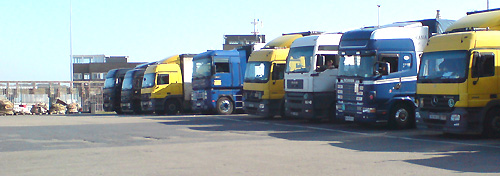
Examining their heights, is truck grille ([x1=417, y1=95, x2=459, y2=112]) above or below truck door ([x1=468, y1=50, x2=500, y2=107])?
below

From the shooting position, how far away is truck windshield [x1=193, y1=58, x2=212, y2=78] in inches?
1132

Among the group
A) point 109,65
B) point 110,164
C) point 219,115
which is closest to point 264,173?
point 110,164

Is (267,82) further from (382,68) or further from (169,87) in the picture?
(169,87)

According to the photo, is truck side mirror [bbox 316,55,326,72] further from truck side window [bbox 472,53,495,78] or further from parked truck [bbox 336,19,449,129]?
truck side window [bbox 472,53,495,78]

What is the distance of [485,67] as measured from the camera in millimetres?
14969

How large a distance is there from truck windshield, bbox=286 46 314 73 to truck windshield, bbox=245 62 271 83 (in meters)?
1.84

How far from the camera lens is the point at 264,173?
33.0 ft

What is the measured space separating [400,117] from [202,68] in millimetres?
12800

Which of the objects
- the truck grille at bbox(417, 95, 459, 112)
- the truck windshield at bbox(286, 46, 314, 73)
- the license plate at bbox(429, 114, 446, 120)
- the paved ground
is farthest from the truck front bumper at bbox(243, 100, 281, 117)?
the license plate at bbox(429, 114, 446, 120)

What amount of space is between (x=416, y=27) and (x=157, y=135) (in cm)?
855

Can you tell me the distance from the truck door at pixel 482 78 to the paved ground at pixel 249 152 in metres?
1.04

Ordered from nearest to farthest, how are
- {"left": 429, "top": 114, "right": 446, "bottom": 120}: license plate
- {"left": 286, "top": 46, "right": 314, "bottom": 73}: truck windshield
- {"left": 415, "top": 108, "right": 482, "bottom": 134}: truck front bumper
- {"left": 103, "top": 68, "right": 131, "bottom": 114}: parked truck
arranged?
{"left": 415, "top": 108, "right": 482, "bottom": 134}: truck front bumper, {"left": 429, "top": 114, "right": 446, "bottom": 120}: license plate, {"left": 286, "top": 46, "right": 314, "bottom": 73}: truck windshield, {"left": 103, "top": 68, "right": 131, "bottom": 114}: parked truck

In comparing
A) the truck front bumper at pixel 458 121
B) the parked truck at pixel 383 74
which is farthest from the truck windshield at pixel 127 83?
the truck front bumper at pixel 458 121

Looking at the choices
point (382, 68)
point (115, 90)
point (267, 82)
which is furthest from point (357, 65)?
point (115, 90)
